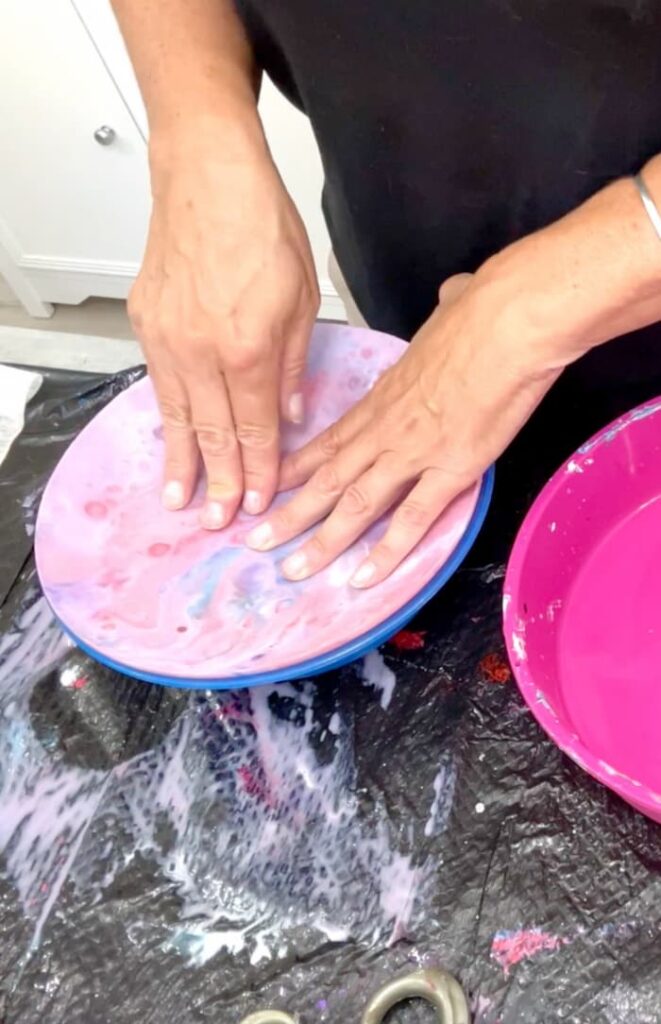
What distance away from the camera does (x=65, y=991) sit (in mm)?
656

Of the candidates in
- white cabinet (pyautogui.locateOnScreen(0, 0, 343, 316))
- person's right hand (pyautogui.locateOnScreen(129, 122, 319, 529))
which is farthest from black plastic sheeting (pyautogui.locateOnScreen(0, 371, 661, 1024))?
white cabinet (pyautogui.locateOnScreen(0, 0, 343, 316))

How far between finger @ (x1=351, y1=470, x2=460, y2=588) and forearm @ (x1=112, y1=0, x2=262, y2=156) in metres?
0.29

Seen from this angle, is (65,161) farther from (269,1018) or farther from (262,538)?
(269,1018)

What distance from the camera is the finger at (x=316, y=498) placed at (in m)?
0.71

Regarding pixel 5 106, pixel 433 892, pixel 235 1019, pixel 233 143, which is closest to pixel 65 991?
pixel 235 1019

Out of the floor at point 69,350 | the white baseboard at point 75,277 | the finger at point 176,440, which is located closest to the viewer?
the finger at point 176,440

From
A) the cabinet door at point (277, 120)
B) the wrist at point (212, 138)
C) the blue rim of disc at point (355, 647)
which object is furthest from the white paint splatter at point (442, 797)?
the cabinet door at point (277, 120)

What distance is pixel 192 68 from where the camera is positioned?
724mm

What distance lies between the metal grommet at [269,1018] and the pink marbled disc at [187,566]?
0.21 meters

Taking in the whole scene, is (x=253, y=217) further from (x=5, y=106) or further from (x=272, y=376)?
(x=5, y=106)

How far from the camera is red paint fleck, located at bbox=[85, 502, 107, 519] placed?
2.61ft

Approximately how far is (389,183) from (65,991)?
65cm

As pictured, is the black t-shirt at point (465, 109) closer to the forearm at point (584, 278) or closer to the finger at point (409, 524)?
the forearm at point (584, 278)

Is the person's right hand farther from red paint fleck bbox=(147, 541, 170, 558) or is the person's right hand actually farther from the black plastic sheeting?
the black plastic sheeting
